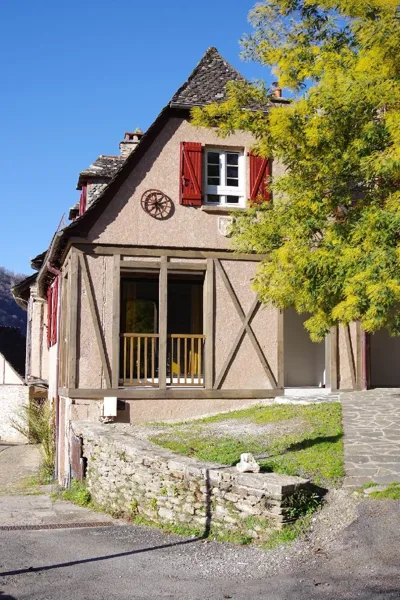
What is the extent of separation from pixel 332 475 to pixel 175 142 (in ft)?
26.8

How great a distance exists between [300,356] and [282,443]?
6.93 metres

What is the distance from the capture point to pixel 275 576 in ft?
Result: 21.5

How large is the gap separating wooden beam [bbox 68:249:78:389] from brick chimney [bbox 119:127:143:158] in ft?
15.1

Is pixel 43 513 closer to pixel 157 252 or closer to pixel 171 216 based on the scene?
pixel 157 252

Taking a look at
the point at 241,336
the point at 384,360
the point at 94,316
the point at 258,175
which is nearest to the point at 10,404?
the point at 94,316

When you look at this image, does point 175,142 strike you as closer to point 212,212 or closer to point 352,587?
point 212,212

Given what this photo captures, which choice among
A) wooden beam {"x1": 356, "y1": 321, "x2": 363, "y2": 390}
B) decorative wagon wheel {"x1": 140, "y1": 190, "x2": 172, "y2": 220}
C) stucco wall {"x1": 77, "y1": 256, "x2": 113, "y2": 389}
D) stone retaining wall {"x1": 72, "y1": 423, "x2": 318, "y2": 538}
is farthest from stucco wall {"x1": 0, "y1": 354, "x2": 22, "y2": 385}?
stone retaining wall {"x1": 72, "y1": 423, "x2": 318, "y2": 538}

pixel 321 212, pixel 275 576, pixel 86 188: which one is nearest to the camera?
pixel 275 576

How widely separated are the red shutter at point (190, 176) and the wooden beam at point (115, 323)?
182 centimetres

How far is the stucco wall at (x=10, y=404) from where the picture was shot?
23.7m

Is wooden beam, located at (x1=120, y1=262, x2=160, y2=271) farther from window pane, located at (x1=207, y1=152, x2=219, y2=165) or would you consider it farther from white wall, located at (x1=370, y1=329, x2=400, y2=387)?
white wall, located at (x1=370, y1=329, x2=400, y2=387)

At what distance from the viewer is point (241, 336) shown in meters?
14.4

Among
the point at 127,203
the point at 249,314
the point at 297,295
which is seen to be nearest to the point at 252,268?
the point at 249,314

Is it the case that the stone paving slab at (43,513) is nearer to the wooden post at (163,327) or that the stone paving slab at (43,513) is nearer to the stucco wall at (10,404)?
the wooden post at (163,327)
